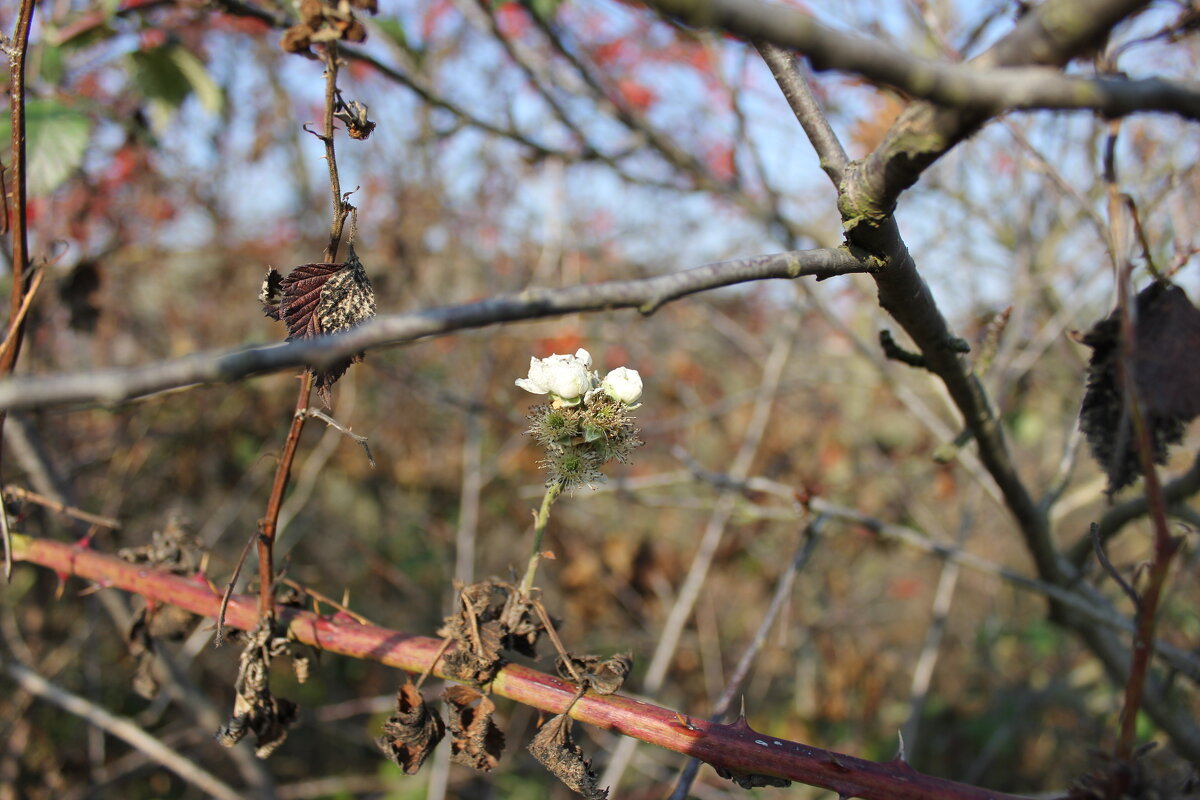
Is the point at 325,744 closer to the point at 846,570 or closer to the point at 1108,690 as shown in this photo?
the point at 846,570

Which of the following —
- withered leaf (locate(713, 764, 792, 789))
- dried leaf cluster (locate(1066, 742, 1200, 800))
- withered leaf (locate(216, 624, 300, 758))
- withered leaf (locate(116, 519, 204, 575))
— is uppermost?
dried leaf cluster (locate(1066, 742, 1200, 800))

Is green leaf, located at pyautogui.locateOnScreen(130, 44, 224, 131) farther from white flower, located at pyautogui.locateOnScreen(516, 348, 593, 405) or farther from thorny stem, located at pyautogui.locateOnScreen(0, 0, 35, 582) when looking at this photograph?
white flower, located at pyautogui.locateOnScreen(516, 348, 593, 405)

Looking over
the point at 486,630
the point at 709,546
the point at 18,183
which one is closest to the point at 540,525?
the point at 486,630

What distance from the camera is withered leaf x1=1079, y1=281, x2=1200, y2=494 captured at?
781 millimetres

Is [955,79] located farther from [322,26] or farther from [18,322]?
[18,322]

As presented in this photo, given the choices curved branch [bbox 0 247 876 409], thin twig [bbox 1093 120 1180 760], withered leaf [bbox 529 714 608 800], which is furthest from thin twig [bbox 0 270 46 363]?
thin twig [bbox 1093 120 1180 760]

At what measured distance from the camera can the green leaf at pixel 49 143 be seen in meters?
1.53

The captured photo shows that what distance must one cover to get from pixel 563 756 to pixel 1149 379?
0.75 metres

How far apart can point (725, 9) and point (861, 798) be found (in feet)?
2.60

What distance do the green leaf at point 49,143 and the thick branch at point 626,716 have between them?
844 millimetres

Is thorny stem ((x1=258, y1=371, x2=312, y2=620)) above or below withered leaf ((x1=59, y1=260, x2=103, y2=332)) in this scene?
below

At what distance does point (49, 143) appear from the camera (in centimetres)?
154

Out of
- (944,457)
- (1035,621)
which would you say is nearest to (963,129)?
(944,457)

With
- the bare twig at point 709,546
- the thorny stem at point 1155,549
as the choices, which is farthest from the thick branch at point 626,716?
the bare twig at point 709,546
